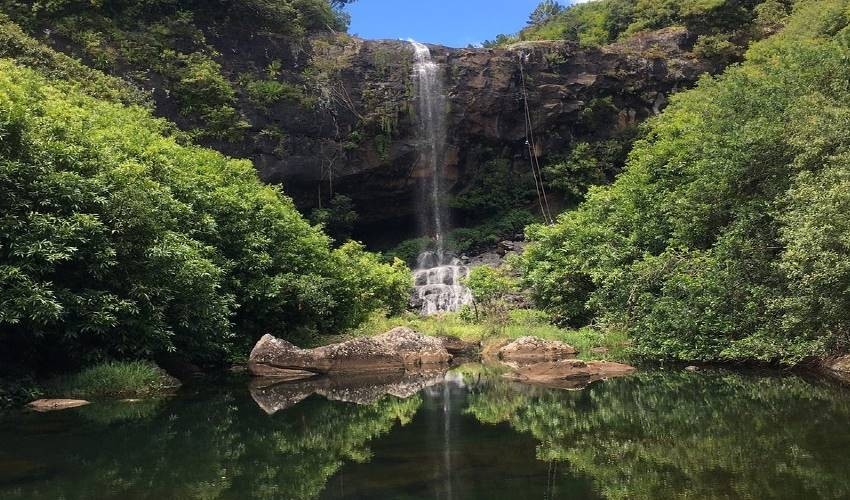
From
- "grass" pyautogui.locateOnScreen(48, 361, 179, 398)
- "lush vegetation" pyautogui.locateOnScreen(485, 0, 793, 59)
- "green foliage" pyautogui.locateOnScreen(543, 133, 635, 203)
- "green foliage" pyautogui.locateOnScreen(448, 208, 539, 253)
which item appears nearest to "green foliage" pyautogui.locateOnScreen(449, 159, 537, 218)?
"green foliage" pyautogui.locateOnScreen(448, 208, 539, 253)

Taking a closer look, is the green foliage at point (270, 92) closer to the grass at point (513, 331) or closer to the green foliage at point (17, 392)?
the grass at point (513, 331)

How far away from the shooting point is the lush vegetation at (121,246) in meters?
11.3

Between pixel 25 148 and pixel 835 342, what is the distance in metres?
15.9

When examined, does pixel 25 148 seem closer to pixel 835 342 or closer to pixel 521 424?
pixel 521 424

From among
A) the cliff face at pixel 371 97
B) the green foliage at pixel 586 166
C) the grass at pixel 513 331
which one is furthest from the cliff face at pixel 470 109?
the grass at pixel 513 331

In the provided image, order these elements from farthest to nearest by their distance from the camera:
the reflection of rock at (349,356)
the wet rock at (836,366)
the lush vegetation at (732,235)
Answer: the reflection of rock at (349,356), the wet rock at (836,366), the lush vegetation at (732,235)

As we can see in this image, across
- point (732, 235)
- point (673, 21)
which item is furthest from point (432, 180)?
point (732, 235)

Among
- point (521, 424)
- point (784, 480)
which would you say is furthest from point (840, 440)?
point (521, 424)

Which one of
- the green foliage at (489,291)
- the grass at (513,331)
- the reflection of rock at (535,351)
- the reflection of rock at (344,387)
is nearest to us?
the reflection of rock at (344,387)

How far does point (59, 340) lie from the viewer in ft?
42.9

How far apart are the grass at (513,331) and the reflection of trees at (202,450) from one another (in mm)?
9704

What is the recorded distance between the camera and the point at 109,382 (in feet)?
41.6

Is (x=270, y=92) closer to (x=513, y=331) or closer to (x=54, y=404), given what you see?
(x=513, y=331)

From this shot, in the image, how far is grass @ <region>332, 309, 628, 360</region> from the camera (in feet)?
64.8
